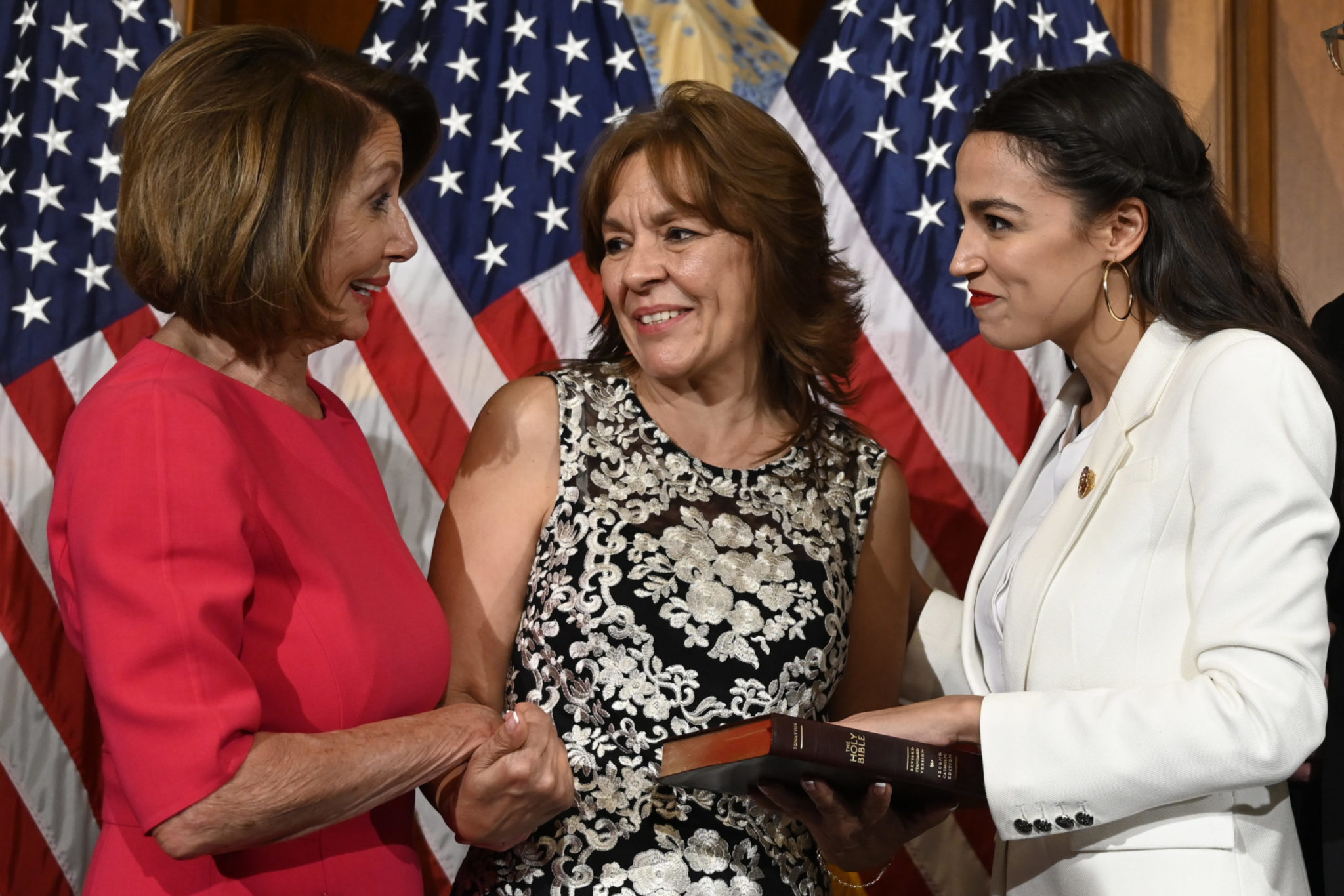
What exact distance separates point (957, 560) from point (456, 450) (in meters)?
1.11

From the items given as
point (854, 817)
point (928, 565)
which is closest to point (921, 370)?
point (928, 565)

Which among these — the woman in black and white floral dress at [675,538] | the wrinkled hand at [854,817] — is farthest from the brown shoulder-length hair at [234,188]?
the wrinkled hand at [854,817]

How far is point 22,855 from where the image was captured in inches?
99.2

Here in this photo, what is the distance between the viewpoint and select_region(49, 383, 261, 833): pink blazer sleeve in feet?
4.29

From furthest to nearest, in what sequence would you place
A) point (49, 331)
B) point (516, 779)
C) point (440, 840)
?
point (440, 840) → point (49, 331) → point (516, 779)

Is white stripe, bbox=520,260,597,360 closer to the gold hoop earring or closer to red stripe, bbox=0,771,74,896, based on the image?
the gold hoop earring

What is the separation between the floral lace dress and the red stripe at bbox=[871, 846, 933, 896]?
92 cm

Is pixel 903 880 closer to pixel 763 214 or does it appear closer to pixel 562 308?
pixel 562 308

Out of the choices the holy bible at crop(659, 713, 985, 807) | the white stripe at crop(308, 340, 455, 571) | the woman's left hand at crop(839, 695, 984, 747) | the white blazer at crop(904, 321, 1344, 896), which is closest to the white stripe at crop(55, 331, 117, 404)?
the white stripe at crop(308, 340, 455, 571)

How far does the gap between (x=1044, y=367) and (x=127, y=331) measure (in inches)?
75.7

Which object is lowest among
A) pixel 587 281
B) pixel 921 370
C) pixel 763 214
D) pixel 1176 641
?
pixel 1176 641

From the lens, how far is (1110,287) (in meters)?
1.90

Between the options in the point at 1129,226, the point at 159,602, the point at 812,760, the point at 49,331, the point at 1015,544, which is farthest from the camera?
the point at 49,331

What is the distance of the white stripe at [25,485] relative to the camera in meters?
2.53
